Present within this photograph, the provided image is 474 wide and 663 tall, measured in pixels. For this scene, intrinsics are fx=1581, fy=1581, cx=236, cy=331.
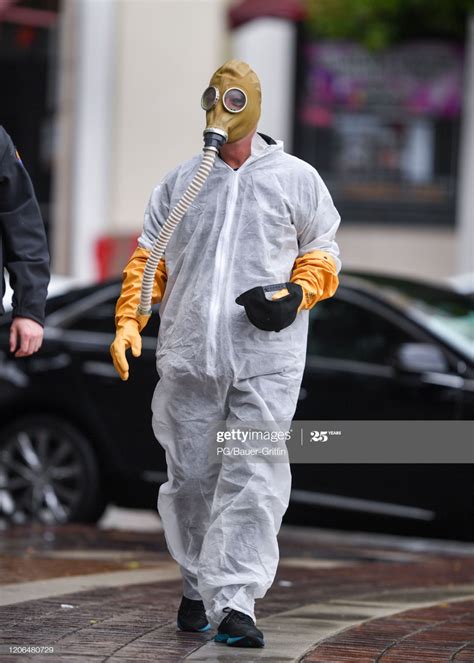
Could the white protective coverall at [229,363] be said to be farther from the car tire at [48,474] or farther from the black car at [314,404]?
the car tire at [48,474]

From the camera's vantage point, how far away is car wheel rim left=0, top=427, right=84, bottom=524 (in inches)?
330

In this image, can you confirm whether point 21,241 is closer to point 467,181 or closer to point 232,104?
point 232,104

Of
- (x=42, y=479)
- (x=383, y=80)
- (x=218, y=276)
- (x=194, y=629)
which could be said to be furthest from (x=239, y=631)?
(x=383, y=80)

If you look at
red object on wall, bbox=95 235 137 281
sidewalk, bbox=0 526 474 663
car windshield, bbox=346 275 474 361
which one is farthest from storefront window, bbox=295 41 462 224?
sidewalk, bbox=0 526 474 663

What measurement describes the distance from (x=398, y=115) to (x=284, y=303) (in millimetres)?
11223

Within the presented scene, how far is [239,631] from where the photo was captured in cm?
476

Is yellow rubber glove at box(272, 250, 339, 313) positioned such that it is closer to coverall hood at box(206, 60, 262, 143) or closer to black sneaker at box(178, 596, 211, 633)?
coverall hood at box(206, 60, 262, 143)

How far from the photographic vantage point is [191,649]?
4738 millimetres

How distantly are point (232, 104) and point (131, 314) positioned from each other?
735 mm

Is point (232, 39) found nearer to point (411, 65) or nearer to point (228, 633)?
point (411, 65)

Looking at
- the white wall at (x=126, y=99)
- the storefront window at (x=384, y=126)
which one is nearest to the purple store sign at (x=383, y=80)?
the storefront window at (x=384, y=126)

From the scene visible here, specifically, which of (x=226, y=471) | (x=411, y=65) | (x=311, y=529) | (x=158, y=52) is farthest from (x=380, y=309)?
(x=411, y=65)

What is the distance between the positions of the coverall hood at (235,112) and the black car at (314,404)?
10.3 feet

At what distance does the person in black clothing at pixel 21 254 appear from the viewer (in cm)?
503
